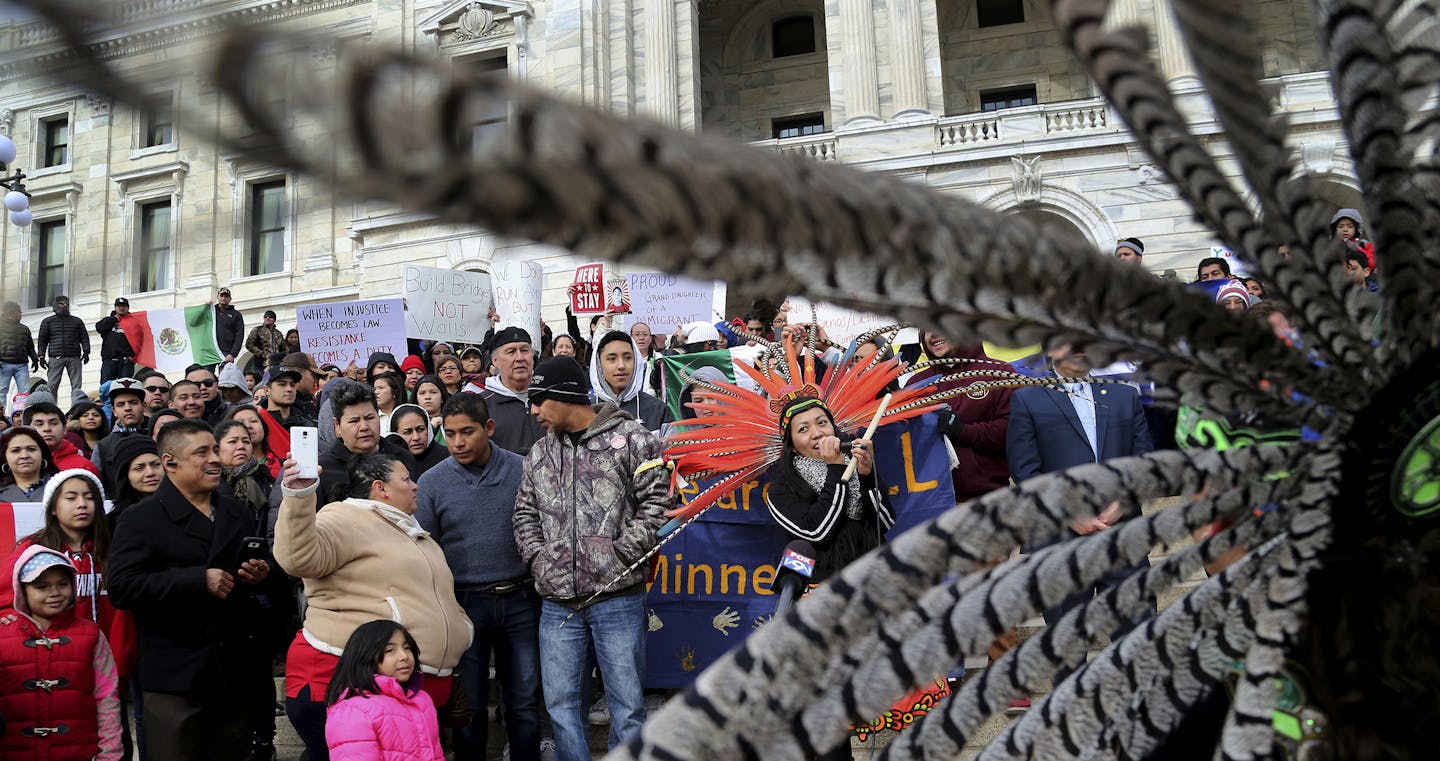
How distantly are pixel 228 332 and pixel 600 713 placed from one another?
14763 millimetres

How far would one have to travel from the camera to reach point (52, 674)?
5781mm

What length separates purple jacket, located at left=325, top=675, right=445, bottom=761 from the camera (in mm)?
4926

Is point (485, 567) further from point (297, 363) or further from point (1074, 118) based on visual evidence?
point (1074, 118)

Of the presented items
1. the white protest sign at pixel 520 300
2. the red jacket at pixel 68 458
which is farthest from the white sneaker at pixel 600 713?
the white protest sign at pixel 520 300

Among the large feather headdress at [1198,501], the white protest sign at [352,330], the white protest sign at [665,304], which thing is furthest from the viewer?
the white protest sign at [352,330]

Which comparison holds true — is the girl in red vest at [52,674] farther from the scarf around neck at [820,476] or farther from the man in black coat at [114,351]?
the man in black coat at [114,351]

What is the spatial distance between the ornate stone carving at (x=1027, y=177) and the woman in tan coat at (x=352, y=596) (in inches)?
739

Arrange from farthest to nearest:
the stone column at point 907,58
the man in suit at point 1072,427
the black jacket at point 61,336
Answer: the stone column at point 907,58 → the black jacket at point 61,336 → the man in suit at point 1072,427

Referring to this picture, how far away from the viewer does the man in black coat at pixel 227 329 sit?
756 inches

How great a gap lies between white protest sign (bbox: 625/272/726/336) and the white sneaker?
21.9ft

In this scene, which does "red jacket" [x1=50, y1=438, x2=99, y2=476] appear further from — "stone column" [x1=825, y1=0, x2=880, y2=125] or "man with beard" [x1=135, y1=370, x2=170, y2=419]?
"stone column" [x1=825, y1=0, x2=880, y2=125]

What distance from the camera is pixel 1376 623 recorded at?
130 centimetres

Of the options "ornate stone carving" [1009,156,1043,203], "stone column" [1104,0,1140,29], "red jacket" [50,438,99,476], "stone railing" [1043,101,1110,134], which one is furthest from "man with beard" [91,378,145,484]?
"stone railing" [1043,101,1110,134]

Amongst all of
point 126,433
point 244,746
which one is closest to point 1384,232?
point 244,746
